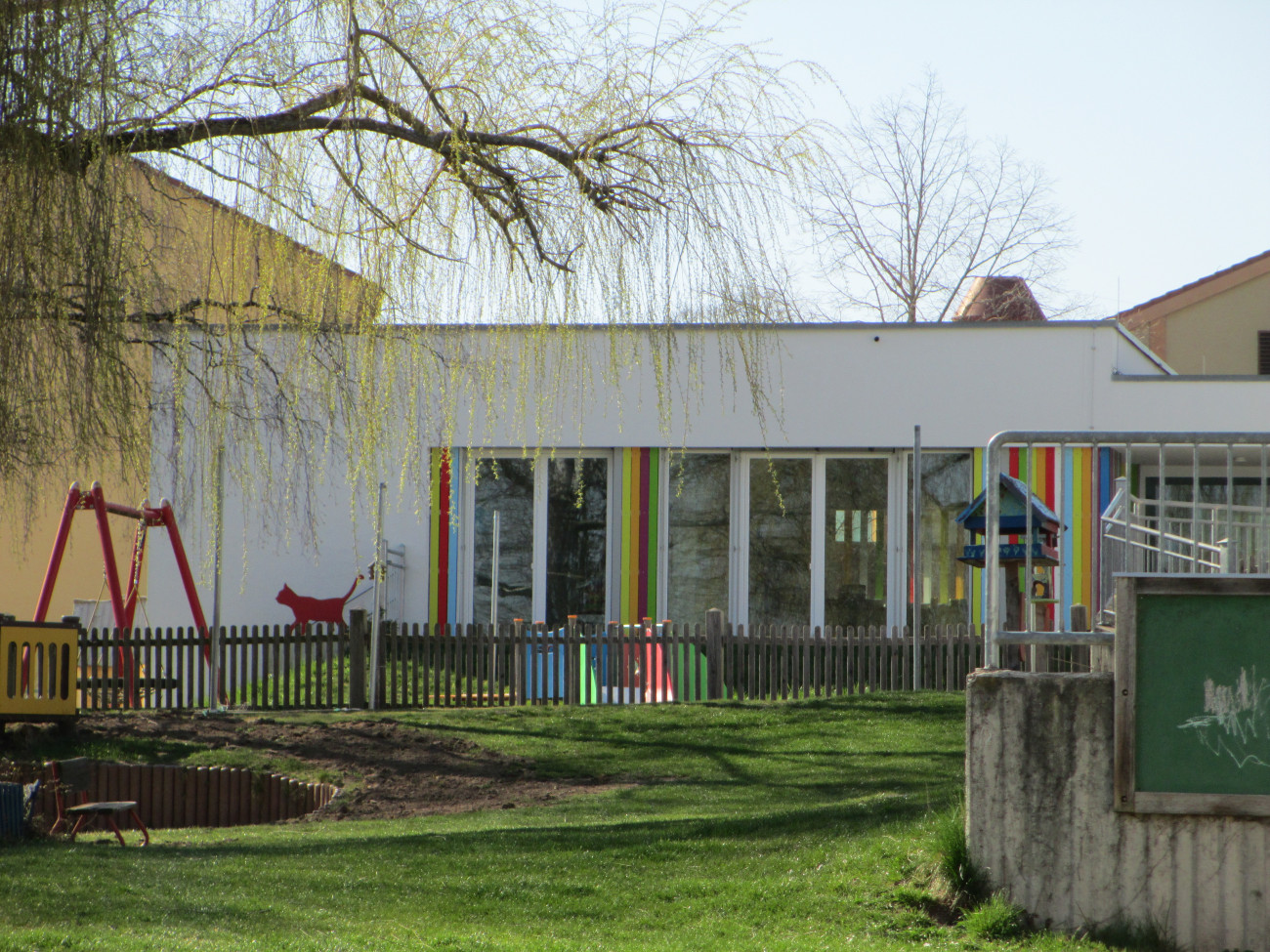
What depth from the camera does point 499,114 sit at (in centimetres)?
770

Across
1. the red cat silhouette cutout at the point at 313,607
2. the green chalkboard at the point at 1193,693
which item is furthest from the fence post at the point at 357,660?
the green chalkboard at the point at 1193,693

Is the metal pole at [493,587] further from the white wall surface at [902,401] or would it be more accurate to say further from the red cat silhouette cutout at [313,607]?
the red cat silhouette cutout at [313,607]

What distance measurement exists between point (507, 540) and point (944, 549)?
21.0 ft

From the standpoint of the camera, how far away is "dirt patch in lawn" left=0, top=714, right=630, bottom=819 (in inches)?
428

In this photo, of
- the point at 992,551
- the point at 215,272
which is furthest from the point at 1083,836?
the point at 215,272

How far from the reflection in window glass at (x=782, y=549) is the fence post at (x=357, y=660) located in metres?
5.88

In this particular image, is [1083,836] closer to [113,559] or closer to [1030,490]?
[1030,490]

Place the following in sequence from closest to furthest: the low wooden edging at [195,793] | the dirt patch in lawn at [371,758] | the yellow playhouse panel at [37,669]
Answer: the dirt patch in lawn at [371,758] → the low wooden edging at [195,793] → the yellow playhouse panel at [37,669]

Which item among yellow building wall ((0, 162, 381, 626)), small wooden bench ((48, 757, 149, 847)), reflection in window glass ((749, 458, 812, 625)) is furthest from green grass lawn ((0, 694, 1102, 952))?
reflection in window glass ((749, 458, 812, 625))

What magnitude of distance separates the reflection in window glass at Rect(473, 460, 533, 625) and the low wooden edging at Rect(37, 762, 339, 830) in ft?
24.8

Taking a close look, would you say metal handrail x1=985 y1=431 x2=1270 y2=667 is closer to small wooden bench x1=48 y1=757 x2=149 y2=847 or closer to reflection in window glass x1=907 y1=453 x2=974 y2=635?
small wooden bench x1=48 y1=757 x2=149 y2=847

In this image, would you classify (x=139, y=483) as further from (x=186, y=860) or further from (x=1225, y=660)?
(x=1225, y=660)

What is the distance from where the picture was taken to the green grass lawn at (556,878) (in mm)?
6035

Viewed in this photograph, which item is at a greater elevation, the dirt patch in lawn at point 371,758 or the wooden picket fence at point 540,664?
the wooden picket fence at point 540,664
